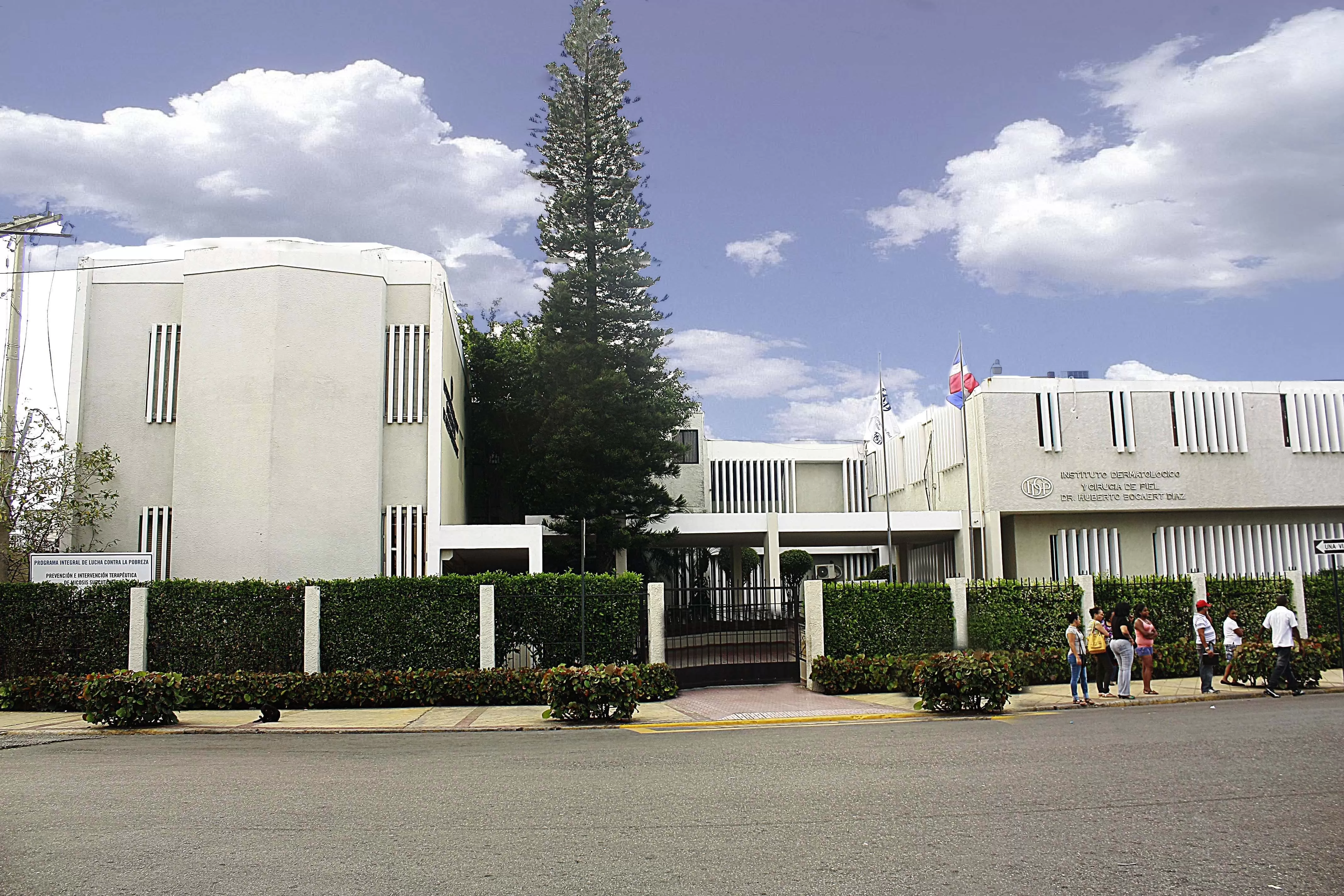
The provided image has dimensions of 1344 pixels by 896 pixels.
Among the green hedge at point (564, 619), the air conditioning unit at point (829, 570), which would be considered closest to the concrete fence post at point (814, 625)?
the green hedge at point (564, 619)

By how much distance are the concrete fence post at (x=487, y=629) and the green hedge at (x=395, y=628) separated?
157mm

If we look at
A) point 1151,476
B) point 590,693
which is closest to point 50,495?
point 590,693

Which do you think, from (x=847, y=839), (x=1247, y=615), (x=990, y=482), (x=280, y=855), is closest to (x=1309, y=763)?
(x=847, y=839)

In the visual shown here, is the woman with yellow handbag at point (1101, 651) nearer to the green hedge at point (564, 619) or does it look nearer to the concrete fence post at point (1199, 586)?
the concrete fence post at point (1199, 586)

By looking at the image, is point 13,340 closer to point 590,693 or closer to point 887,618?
point 590,693

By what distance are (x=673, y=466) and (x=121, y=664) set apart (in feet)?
54.1

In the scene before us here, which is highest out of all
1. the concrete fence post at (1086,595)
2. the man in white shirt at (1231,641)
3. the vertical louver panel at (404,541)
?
the vertical louver panel at (404,541)

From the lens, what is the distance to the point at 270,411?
21.4m

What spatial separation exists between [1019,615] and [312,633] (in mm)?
13426

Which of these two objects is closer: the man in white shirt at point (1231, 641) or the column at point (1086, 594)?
the man in white shirt at point (1231, 641)

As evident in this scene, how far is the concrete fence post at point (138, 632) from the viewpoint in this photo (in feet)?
59.2

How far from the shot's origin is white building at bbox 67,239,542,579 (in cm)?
2128

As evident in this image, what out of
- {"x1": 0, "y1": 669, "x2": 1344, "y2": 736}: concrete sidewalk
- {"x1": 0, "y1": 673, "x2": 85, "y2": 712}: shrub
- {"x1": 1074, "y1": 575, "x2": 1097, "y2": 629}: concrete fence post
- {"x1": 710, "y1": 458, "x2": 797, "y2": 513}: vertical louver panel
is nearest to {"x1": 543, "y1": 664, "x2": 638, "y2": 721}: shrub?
{"x1": 0, "y1": 669, "x2": 1344, "y2": 736}: concrete sidewalk

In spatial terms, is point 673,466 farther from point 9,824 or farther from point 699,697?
point 9,824
